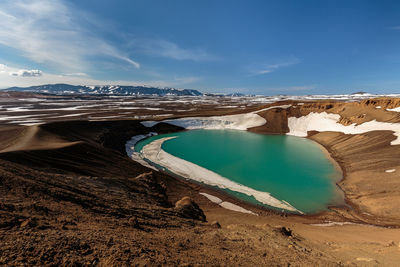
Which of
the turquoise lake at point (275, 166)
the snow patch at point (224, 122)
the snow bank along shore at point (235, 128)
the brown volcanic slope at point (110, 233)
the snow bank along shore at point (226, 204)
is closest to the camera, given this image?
the brown volcanic slope at point (110, 233)

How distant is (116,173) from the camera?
2044cm

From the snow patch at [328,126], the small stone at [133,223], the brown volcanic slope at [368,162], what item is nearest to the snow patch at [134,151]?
the small stone at [133,223]

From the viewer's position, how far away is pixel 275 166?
31.0 m

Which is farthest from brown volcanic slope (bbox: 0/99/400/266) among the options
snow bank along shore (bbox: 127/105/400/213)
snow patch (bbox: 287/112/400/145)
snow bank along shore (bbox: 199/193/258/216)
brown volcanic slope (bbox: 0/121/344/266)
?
snow patch (bbox: 287/112/400/145)

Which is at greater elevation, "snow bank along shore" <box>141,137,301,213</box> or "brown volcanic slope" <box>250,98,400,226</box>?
"brown volcanic slope" <box>250,98,400,226</box>

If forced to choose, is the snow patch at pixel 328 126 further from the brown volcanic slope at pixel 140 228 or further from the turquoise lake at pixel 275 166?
the brown volcanic slope at pixel 140 228

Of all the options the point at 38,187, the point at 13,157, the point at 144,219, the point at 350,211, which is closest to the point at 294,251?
the point at 144,219

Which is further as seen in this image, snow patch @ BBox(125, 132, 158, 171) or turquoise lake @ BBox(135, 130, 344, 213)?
snow patch @ BBox(125, 132, 158, 171)

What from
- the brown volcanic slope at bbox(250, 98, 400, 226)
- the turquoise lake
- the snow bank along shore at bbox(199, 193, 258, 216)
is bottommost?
the snow bank along shore at bbox(199, 193, 258, 216)

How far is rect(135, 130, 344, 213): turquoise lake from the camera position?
21797 millimetres

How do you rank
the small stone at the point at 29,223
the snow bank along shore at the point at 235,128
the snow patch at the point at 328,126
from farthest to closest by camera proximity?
the snow patch at the point at 328,126 < the snow bank along shore at the point at 235,128 < the small stone at the point at 29,223

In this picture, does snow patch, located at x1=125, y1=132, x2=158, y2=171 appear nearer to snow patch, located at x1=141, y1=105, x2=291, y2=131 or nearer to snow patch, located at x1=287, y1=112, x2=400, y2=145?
snow patch, located at x1=141, y1=105, x2=291, y2=131

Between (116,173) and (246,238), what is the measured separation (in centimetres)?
1642

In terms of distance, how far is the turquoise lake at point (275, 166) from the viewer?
21.8 meters
